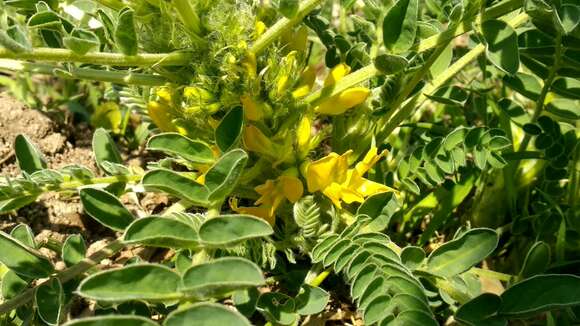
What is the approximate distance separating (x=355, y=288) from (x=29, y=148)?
98 centimetres

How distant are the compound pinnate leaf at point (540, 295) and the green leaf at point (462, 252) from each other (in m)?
0.10

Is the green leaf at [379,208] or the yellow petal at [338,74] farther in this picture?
the yellow petal at [338,74]

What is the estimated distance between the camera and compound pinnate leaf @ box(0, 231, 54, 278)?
143 cm

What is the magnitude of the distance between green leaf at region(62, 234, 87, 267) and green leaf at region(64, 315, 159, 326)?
55 cm

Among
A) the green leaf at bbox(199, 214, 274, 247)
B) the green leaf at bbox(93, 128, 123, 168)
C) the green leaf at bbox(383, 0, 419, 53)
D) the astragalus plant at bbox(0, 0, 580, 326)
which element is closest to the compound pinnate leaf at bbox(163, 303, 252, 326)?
the astragalus plant at bbox(0, 0, 580, 326)

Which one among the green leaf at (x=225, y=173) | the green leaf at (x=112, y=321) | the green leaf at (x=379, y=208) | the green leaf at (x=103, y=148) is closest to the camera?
the green leaf at (x=112, y=321)

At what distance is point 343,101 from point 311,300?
520 mm

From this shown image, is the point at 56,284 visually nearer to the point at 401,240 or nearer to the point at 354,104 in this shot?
the point at 354,104

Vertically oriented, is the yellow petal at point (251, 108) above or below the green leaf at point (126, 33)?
below

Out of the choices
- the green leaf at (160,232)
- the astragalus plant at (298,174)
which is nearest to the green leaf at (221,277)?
the astragalus plant at (298,174)

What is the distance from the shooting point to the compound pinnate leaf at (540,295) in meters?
1.27

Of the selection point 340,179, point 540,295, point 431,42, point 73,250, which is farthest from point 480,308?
point 73,250

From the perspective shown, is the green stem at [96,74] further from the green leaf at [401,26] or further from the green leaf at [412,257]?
the green leaf at [412,257]

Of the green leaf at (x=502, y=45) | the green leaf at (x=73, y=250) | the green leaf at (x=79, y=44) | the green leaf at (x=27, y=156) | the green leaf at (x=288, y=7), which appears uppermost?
the green leaf at (x=288, y=7)
